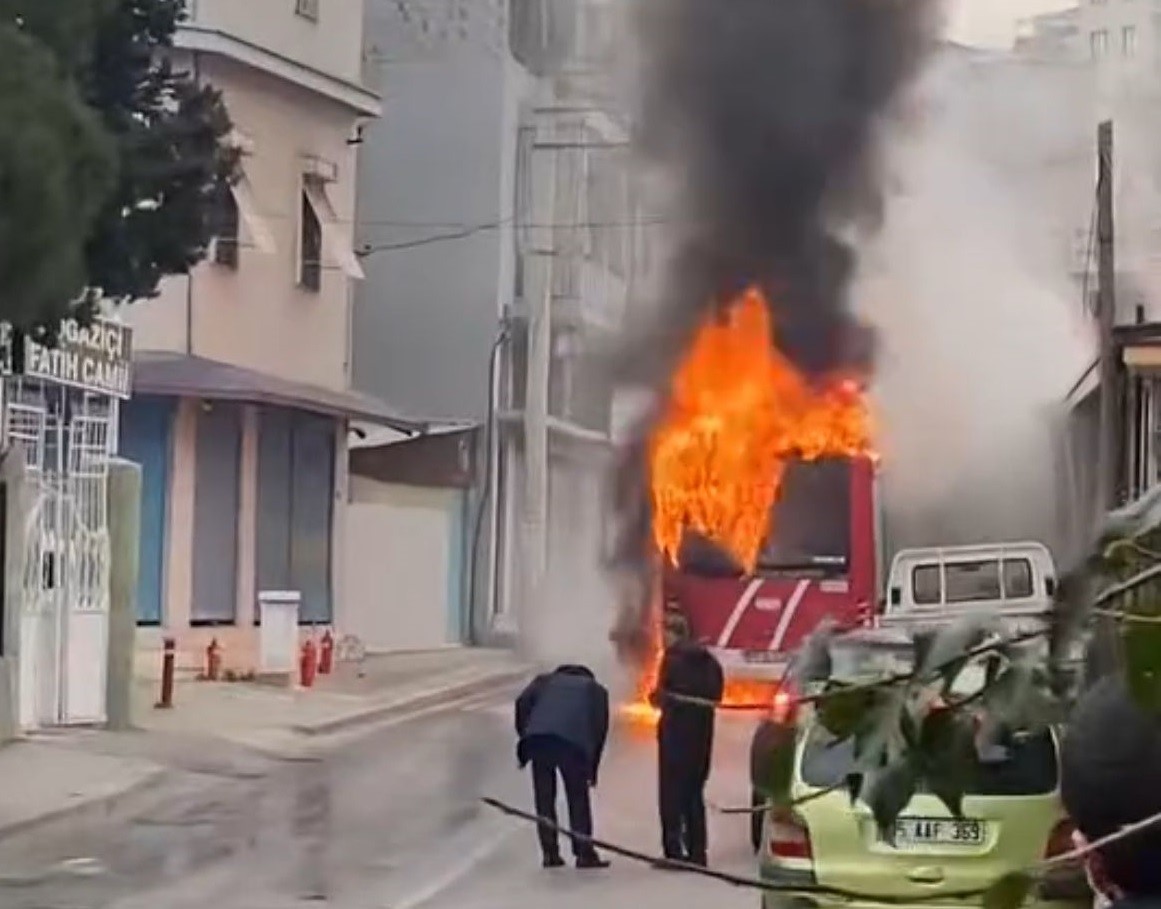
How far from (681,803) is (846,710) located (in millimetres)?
12994

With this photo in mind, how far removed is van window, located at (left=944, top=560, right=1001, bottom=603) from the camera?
22953 mm

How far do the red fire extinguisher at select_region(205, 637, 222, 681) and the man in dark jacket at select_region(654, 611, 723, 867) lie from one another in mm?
15165

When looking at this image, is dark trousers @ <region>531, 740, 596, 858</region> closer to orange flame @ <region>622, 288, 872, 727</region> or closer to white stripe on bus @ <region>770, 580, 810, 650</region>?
orange flame @ <region>622, 288, 872, 727</region>

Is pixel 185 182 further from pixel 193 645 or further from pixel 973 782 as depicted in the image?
pixel 973 782

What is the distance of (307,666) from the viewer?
101 feet

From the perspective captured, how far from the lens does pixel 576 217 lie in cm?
4472

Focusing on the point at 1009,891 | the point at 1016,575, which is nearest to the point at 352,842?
the point at 1016,575

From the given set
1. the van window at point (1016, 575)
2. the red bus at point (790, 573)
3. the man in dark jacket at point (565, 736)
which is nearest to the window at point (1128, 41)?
the red bus at point (790, 573)

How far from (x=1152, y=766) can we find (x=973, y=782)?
20 cm

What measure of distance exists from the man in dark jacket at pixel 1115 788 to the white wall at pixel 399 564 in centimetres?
3509

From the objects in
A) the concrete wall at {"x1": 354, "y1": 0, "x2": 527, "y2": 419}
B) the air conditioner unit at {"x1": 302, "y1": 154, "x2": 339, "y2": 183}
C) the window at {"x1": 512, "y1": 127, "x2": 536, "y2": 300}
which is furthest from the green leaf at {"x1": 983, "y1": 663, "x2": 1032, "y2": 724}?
the window at {"x1": 512, "y1": 127, "x2": 536, "y2": 300}

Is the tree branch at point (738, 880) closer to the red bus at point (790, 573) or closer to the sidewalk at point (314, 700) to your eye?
the sidewalk at point (314, 700)

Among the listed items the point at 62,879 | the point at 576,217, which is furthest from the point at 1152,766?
the point at 576,217

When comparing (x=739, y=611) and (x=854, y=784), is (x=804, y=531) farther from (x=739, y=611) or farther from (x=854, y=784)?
(x=854, y=784)
